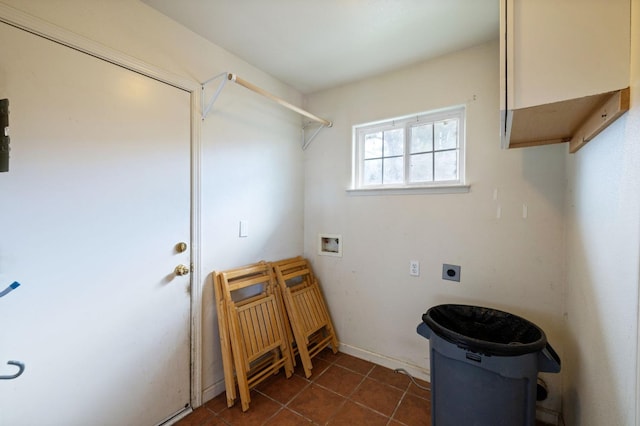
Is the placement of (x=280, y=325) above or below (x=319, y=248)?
below

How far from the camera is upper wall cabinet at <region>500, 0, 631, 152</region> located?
830 millimetres

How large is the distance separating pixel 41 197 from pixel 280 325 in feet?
5.41

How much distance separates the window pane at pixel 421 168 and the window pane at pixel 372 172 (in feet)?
0.89

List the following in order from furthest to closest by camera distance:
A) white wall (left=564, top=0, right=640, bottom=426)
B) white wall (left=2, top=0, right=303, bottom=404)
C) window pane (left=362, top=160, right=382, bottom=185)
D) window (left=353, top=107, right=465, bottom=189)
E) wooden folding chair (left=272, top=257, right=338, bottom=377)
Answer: window pane (left=362, top=160, right=382, bottom=185), wooden folding chair (left=272, top=257, right=338, bottom=377), window (left=353, top=107, right=465, bottom=189), white wall (left=2, top=0, right=303, bottom=404), white wall (left=564, top=0, right=640, bottom=426)

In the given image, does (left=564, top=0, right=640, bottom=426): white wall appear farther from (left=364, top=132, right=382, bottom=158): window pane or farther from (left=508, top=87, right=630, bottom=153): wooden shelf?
(left=364, top=132, right=382, bottom=158): window pane

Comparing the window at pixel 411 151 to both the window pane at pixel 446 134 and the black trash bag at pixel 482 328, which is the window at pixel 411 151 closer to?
the window pane at pixel 446 134

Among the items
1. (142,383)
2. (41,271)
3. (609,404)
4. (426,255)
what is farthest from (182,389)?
(609,404)

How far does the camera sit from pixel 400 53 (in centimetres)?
193

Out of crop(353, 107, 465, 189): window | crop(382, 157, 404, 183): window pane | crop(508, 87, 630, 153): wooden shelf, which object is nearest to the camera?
crop(508, 87, 630, 153): wooden shelf

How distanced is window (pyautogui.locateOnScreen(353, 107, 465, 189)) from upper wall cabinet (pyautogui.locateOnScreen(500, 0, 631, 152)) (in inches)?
37.8

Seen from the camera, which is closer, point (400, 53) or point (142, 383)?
point (142, 383)

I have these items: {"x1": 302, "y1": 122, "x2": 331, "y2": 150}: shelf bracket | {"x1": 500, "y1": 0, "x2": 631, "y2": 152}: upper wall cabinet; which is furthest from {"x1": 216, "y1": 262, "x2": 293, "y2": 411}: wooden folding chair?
{"x1": 500, "y1": 0, "x2": 631, "y2": 152}: upper wall cabinet

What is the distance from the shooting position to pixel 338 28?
5.48ft

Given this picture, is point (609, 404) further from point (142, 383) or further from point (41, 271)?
point (41, 271)
